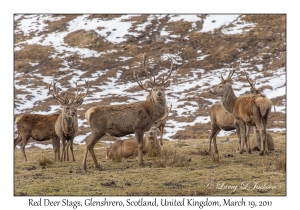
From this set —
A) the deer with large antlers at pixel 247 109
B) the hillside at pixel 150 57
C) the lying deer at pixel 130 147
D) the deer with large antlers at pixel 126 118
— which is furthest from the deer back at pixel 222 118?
the hillside at pixel 150 57

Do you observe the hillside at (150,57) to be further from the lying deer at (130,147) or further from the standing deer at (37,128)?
the standing deer at (37,128)

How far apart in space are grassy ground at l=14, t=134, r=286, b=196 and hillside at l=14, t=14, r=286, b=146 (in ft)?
83.3

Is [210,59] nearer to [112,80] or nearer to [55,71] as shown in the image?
[112,80]

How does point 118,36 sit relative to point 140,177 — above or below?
Result: above

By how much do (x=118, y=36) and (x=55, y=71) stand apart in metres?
20.7

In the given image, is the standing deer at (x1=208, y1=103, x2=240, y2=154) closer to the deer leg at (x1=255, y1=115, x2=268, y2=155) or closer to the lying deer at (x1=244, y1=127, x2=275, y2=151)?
the lying deer at (x1=244, y1=127, x2=275, y2=151)

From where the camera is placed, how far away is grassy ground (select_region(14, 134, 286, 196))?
923 centimetres

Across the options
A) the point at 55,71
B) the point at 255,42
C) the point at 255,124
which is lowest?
the point at 255,124

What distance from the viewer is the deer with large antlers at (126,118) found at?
12.4 metres

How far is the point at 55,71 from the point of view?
2729 inches

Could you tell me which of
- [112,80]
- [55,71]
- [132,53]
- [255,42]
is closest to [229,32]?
[255,42]

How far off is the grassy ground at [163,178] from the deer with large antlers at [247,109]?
1.03m

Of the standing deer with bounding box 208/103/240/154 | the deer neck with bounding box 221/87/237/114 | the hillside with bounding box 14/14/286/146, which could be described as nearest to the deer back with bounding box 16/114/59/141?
the standing deer with bounding box 208/103/240/154

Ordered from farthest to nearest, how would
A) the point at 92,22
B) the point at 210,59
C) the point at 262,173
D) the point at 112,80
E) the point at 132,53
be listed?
1. the point at 92,22
2. the point at 132,53
3. the point at 210,59
4. the point at 112,80
5. the point at 262,173
